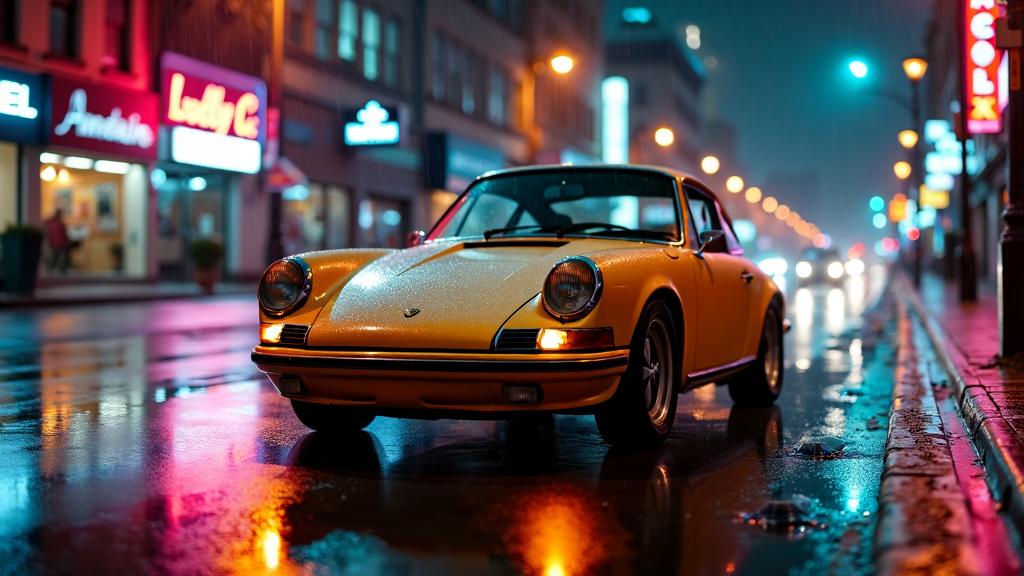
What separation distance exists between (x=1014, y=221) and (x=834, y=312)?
14.0m

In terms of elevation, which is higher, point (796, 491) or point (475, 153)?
point (475, 153)

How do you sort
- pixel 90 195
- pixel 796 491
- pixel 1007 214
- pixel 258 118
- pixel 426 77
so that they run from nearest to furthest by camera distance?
1. pixel 796 491
2. pixel 1007 214
3. pixel 90 195
4. pixel 258 118
5. pixel 426 77

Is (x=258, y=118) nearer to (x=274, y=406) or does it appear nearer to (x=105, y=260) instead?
(x=105, y=260)

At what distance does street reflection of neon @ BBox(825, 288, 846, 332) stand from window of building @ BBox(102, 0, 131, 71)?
627 inches

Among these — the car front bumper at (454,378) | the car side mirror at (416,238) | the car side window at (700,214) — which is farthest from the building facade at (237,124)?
the car front bumper at (454,378)

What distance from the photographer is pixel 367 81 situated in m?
36.0

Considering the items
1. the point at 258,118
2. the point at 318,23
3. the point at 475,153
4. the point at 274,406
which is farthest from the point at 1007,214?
the point at 475,153

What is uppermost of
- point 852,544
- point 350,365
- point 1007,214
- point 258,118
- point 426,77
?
point 426,77

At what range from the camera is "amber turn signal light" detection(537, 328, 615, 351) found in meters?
5.30

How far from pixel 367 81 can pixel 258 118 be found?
230 inches

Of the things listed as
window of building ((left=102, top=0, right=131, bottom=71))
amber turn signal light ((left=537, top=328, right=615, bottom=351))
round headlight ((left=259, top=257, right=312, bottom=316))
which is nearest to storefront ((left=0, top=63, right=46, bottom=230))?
window of building ((left=102, top=0, right=131, bottom=71))

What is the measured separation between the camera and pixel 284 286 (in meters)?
6.02

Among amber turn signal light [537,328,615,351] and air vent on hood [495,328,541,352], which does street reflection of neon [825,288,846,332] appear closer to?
amber turn signal light [537,328,615,351]

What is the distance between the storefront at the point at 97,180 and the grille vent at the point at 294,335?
790 inches
